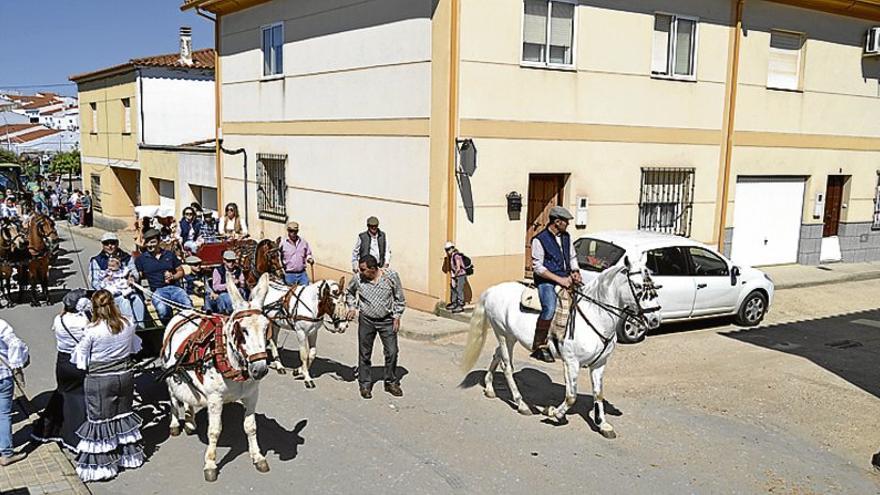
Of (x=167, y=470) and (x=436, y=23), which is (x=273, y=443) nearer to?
(x=167, y=470)

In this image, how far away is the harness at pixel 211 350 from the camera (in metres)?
5.85

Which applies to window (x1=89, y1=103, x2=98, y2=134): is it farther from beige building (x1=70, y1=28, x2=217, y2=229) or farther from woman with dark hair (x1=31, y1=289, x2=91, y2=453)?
woman with dark hair (x1=31, y1=289, x2=91, y2=453)

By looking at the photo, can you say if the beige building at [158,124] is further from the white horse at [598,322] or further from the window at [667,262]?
the white horse at [598,322]

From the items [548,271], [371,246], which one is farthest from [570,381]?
[371,246]

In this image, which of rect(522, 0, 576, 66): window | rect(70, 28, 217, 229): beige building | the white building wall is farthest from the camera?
the white building wall

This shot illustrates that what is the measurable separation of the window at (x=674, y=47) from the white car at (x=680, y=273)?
4.38 metres

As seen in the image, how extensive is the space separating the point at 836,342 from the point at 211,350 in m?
10.0

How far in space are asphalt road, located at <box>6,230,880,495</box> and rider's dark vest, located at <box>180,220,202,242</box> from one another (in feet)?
16.1

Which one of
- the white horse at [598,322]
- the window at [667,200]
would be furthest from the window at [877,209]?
the white horse at [598,322]

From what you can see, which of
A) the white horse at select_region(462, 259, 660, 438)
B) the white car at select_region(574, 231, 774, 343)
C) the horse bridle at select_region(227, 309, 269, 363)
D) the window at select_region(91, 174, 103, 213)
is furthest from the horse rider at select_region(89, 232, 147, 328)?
the window at select_region(91, 174, 103, 213)

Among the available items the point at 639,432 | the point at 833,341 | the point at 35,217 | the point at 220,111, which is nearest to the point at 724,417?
the point at 639,432

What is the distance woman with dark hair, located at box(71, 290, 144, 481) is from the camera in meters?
6.14

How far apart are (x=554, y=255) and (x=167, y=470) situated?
4.43m

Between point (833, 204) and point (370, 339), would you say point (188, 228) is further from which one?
point (833, 204)
